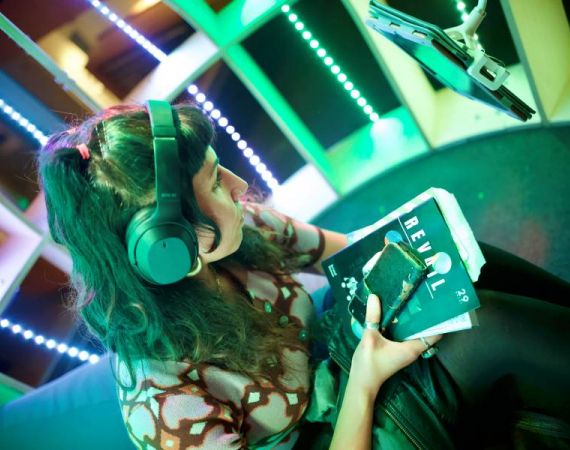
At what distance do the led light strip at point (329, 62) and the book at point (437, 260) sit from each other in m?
0.90

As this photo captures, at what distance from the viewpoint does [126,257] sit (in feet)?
2.71

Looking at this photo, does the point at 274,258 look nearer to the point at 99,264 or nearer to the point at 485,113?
the point at 99,264

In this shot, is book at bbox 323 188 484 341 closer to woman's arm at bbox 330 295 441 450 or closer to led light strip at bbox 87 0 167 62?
woman's arm at bbox 330 295 441 450

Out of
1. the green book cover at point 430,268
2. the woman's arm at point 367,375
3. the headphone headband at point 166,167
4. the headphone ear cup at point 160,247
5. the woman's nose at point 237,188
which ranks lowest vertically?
the woman's arm at point 367,375

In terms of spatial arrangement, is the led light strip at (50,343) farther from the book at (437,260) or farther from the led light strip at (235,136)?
the book at (437,260)

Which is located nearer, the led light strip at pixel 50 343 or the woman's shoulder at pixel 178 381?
the woman's shoulder at pixel 178 381

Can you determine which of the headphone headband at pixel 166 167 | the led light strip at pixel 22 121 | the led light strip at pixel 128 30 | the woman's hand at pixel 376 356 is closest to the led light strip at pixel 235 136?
the led light strip at pixel 128 30

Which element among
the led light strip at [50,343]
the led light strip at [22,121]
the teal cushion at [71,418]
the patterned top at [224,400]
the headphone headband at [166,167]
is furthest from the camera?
the led light strip at [50,343]

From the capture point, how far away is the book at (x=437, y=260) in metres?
0.78

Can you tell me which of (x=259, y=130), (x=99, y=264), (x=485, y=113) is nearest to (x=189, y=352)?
(x=99, y=264)

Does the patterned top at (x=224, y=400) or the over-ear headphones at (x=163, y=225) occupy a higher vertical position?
the over-ear headphones at (x=163, y=225)

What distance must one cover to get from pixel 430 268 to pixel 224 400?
1.60 ft

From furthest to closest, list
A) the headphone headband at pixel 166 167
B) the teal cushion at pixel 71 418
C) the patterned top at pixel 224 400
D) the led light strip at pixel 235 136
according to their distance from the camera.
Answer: the led light strip at pixel 235 136
the teal cushion at pixel 71 418
the patterned top at pixel 224 400
the headphone headband at pixel 166 167

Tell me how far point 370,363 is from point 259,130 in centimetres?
122
